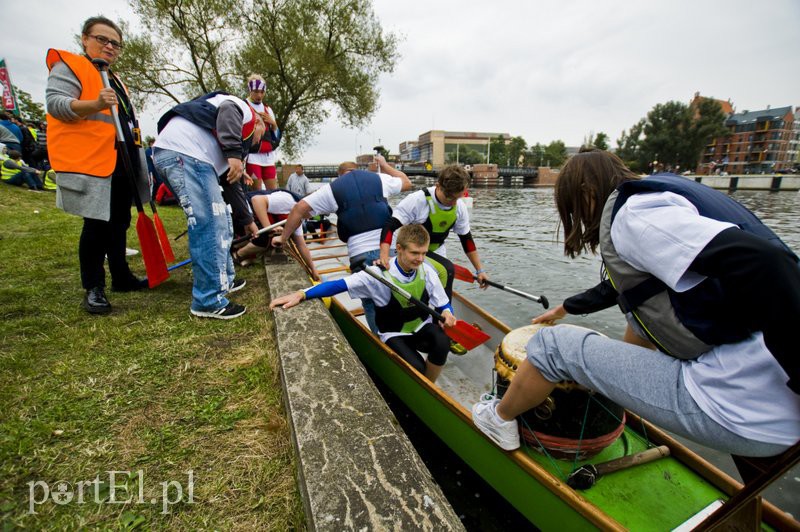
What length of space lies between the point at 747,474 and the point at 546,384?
77 centimetres

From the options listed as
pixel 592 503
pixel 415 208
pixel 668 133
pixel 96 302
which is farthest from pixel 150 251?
pixel 668 133

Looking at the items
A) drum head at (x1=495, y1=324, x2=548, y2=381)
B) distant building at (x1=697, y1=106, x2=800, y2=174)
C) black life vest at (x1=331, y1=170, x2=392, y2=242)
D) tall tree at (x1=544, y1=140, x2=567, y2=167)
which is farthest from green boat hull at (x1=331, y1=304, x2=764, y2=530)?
tall tree at (x1=544, y1=140, x2=567, y2=167)

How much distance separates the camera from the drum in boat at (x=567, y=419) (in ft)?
6.20

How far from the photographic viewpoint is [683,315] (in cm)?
132

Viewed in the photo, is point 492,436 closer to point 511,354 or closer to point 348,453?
point 511,354

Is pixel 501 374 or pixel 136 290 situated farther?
pixel 136 290

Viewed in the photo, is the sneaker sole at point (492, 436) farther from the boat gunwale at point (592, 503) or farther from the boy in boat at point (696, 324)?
the boy in boat at point (696, 324)

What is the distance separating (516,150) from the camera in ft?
294

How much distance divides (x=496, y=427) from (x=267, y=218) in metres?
4.67

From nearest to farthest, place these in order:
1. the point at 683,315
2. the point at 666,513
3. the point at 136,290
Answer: the point at 683,315 < the point at 666,513 < the point at 136,290

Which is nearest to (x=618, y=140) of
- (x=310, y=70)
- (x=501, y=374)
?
(x=310, y=70)

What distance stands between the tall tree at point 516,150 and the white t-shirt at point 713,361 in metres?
96.2

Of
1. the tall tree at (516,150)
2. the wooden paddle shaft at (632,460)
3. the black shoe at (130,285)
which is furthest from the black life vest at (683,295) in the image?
the tall tree at (516,150)

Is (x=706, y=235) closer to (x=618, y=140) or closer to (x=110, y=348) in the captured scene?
(x=110, y=348)
